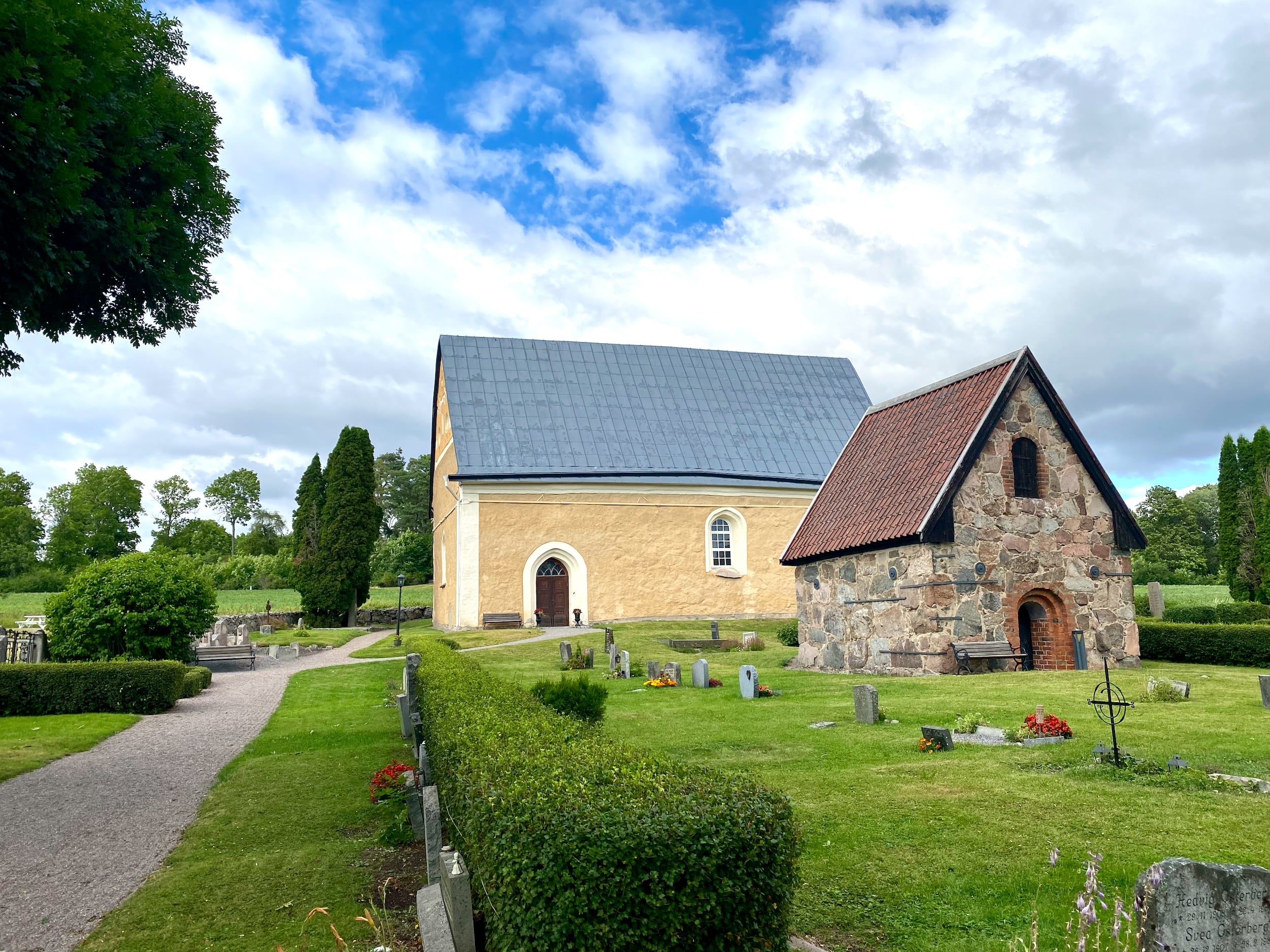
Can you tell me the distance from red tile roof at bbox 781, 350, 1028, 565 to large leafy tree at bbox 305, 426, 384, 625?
24155 mm

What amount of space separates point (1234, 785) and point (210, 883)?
8.13m

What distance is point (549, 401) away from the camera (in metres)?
31.5

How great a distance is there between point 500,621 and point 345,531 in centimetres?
1303

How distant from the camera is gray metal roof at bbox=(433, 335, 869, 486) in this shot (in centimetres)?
2972

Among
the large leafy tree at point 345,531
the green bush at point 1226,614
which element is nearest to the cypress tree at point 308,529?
the large leafy tree at point 345,531

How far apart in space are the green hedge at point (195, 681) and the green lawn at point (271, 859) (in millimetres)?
5980

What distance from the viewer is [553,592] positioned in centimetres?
2936

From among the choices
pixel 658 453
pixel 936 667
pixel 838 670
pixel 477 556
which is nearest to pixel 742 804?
pixel 936 667

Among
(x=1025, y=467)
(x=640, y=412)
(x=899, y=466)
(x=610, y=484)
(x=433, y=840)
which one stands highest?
(x=640, y=412)

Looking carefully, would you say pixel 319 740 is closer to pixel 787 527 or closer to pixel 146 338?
pixel 146 338

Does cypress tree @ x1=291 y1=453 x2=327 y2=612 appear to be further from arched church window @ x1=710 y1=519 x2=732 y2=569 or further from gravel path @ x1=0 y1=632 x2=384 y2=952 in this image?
gravel path @ x1=0 y1=632 x2=384 y2=952

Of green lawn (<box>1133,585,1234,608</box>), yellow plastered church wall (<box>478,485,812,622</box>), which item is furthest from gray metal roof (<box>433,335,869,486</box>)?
green lawn (<box>1133,585,1234,608</box>)

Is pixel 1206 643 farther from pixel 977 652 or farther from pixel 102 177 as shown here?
pixel 102 177

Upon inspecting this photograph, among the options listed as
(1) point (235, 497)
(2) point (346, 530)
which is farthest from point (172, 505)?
(2) point (346, 530)
